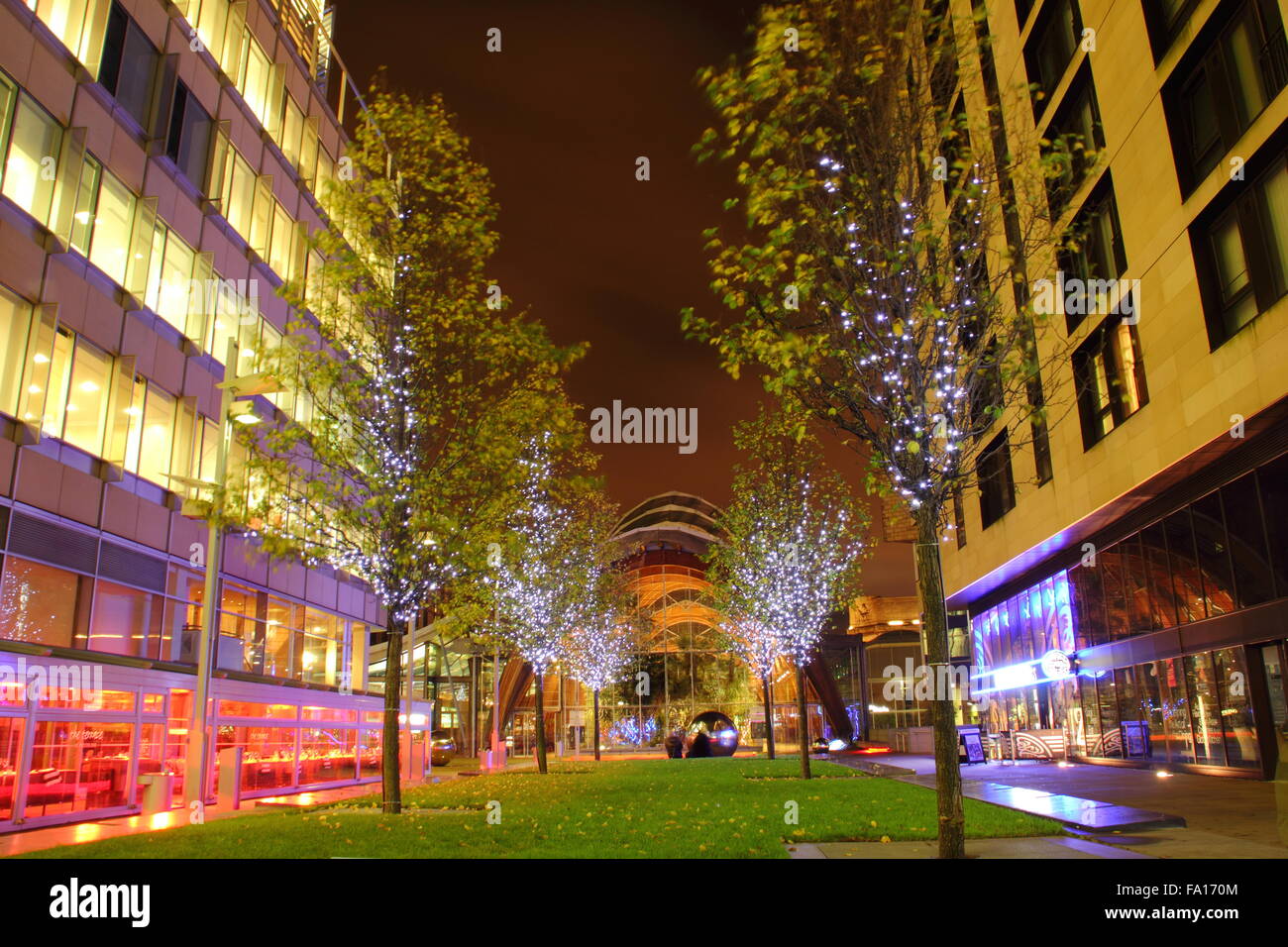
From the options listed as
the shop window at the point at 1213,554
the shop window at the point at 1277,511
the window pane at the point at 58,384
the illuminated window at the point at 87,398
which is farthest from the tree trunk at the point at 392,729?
the shop window at the point at 1213,554

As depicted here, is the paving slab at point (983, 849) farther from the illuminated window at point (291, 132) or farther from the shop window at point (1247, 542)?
the illuminated window at point (291, 132)

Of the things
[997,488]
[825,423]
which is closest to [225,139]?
[825,423]

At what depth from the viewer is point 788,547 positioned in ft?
94.6

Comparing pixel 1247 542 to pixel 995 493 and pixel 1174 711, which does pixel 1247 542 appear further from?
pixel 995 493

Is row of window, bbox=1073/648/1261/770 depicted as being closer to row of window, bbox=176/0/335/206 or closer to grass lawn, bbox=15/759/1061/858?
grass lawn, bbox=15/759/1061/858

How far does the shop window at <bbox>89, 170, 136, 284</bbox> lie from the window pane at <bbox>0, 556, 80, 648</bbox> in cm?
668

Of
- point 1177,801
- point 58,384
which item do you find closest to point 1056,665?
point 1177,801

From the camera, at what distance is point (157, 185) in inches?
848

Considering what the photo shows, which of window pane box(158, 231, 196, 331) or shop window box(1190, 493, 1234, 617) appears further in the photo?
shop window box(1190, 493, 1234, 617)

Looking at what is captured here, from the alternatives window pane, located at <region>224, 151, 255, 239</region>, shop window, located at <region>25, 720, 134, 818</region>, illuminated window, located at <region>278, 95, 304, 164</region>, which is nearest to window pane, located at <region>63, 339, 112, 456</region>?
shop window, located at <region>25, 720, 134, 818</region>

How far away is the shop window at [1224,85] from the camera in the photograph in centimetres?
1803

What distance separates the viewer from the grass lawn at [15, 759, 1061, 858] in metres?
10.1

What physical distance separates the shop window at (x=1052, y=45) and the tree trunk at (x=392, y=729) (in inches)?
989
